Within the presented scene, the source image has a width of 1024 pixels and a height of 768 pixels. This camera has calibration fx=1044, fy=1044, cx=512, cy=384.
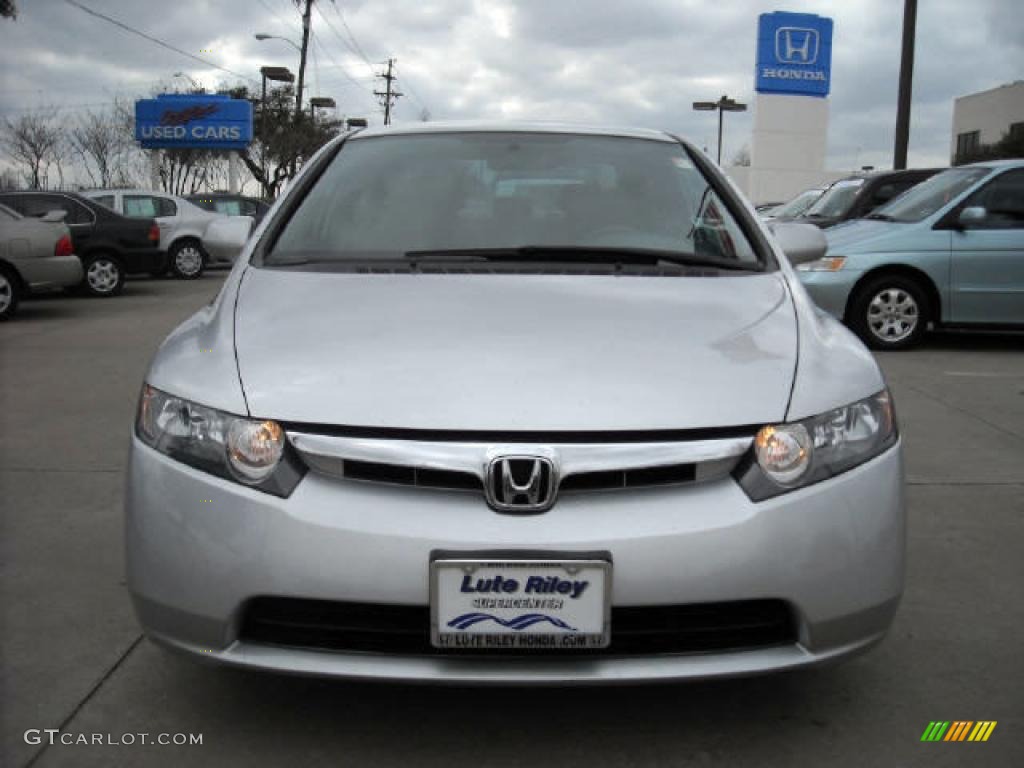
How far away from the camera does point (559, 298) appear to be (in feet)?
8.39

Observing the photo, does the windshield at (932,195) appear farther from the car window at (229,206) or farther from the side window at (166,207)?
the car window at (229,206)

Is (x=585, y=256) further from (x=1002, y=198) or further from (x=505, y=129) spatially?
(x=1002, y=198)

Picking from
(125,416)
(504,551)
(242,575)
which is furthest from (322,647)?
(125,416)

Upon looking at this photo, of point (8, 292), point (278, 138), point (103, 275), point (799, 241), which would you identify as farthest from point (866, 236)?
point (278, 138)

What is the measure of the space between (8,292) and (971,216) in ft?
29.9

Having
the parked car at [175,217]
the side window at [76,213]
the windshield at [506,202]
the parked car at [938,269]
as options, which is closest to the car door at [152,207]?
the parked car at [175,217]

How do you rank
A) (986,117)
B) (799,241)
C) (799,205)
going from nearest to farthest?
(799,241), (799,205), (986,117)

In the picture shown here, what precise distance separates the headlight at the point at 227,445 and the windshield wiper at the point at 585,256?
0.91m

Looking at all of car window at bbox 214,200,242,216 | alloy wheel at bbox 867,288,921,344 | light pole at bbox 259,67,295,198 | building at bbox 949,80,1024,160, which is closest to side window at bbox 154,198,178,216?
car window at bbox 214,200,242,216

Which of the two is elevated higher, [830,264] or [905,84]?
[905,84]

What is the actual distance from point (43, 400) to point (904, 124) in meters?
15.8

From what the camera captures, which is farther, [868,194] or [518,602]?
[868,194]

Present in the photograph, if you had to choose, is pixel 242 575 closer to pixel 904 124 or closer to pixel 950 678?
pixel 950 678

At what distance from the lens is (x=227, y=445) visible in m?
2.12
